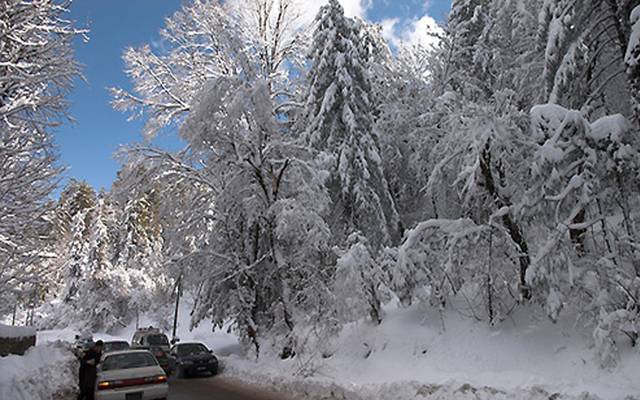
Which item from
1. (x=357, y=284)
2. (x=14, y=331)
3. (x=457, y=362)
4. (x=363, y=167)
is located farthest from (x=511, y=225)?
(x=14, y=331)

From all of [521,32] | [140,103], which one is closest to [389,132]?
[521,32]

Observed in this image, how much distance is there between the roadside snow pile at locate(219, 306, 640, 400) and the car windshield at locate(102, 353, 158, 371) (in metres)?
4.25

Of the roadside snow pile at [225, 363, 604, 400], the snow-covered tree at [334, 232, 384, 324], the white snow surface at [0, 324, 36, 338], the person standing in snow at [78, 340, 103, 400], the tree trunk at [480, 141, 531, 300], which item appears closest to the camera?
the roadside snow pile at [225, 363, 604, 400]

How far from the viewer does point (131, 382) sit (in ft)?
39.4

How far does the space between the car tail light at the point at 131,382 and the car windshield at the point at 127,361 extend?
2.62 ft

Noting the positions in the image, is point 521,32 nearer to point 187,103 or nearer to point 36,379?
point 187,103

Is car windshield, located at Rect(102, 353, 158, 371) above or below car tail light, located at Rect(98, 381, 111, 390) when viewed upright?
above

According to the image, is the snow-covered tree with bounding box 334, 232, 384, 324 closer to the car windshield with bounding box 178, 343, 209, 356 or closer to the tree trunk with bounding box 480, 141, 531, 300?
the tree trunk with bounding box 480, 141, 531, 300

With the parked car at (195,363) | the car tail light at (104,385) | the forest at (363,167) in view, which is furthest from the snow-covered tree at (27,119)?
the parked car at (195,363)

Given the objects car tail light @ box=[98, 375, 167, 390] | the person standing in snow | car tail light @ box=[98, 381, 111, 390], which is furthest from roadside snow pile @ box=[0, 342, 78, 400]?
car tail light @ box=[98, 375, 167, 390]

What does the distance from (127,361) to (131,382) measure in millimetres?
1214

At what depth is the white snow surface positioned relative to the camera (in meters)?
17.5

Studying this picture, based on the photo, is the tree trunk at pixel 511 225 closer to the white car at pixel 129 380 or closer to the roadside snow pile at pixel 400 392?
the roadside snow pile at pixel 400 392

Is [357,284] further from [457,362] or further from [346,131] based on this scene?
[346,131]
